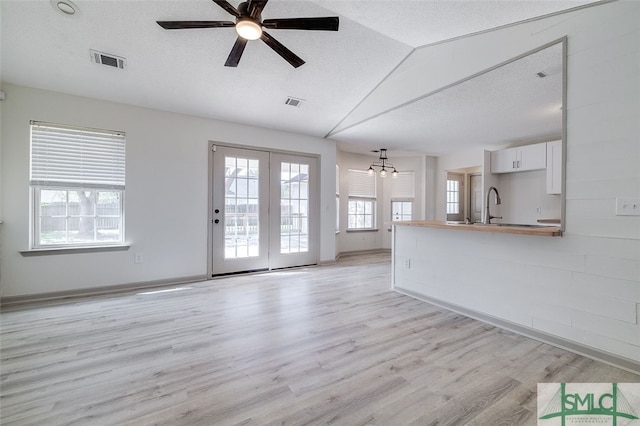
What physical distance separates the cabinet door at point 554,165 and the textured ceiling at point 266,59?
0.45 meters

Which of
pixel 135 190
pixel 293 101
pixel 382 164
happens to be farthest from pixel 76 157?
pixel 382 164

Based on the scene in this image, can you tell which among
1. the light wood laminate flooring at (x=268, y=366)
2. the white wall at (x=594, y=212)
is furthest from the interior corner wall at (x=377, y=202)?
the white wall at (x=594, y=212)

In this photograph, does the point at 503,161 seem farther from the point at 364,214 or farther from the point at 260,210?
the point at 260,210

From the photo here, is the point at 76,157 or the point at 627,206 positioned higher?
the point at 76,157

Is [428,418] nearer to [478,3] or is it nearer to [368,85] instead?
[478,3]

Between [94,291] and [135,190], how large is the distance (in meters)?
1.47

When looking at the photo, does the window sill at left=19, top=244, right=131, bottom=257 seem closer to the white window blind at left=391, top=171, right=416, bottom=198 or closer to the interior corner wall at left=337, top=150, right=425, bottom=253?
the interior corner wall at left=337, top=150, right=425, bottom=253

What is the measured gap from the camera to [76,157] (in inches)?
143

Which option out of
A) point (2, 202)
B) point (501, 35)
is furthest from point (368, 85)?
point (2, 202)

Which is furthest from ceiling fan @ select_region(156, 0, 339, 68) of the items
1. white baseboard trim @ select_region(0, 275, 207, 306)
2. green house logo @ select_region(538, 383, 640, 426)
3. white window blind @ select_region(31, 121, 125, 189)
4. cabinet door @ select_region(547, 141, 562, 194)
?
cabinet door @ select_region(547, 141, 562, 194)

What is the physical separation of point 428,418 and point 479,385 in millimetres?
534

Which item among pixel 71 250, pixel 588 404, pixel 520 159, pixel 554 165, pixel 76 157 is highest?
pixel 520 159

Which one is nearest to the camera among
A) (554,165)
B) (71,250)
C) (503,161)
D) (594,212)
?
(594,212)

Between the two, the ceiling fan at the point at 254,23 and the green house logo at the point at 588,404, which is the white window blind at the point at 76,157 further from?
the green house logo at the point at 588,404
